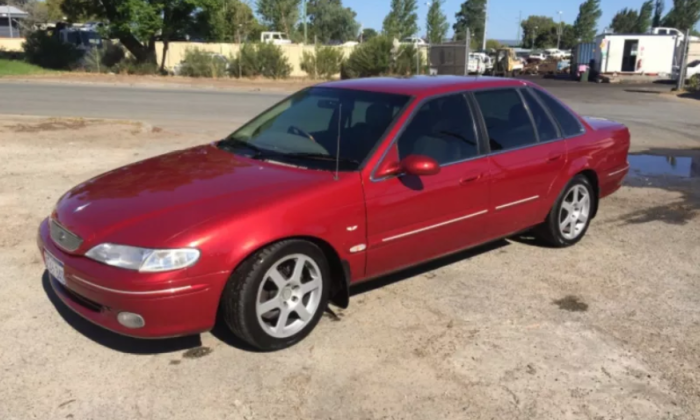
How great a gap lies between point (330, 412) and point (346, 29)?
3236 inches

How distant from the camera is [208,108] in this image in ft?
62.2

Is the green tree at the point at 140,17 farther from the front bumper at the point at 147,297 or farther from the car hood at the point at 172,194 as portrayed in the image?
the front bumper at the point at 147,297

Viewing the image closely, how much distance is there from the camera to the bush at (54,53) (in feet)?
128

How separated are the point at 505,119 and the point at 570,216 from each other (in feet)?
4.06

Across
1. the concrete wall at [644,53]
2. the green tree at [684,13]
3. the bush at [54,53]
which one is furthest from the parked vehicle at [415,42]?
the green tree at [684,13]

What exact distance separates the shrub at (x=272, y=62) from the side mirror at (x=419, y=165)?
33928mm

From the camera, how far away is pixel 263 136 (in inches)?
189

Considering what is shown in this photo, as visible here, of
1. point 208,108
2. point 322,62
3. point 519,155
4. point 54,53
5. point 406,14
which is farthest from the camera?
point 406,14

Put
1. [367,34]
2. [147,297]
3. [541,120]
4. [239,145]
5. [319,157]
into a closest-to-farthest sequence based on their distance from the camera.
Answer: [147,297] → [319,157] → [239,145] → [541,120] → [367,34]

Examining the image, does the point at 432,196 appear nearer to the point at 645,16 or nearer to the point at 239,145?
the point at 239,145

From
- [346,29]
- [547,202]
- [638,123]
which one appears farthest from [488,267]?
[346,29]

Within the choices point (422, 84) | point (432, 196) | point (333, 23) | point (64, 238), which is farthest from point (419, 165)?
point (333, 23)

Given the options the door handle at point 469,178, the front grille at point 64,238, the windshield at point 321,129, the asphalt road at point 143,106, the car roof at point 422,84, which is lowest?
the asphalt road at point 143,106

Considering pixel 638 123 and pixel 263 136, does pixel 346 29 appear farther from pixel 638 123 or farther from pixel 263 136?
pixel 263 136
